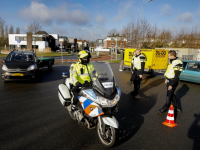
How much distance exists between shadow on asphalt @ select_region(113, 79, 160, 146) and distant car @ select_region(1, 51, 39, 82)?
16.7ft

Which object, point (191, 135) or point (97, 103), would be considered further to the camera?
point (191, 135)

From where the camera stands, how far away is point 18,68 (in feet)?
27.8

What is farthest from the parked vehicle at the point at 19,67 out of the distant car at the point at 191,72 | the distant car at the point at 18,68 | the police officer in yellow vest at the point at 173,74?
the distant car at the point at 191,72

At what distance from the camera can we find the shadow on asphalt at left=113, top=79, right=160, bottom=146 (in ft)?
12.7

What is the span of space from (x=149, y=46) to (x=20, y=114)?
26.4 metres

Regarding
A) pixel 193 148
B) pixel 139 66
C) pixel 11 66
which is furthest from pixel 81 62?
pixel 11 66

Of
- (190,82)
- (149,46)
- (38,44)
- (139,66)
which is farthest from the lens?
(38,44)

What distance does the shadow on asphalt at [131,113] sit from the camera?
3873 mm

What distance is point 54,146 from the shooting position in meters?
3.29

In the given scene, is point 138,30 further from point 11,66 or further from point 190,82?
point 11,66

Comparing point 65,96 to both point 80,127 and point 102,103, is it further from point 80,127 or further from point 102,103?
point 102,103

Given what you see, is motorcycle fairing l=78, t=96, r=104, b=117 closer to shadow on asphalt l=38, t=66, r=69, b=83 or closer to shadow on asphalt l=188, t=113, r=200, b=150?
A: shadow on asphalt l=188, t=113, r=200, b=150

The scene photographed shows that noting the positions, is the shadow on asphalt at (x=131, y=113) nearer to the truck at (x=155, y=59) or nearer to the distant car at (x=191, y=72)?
the distant car at (x=191, y=72)

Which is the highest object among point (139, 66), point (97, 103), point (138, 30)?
point (138, 30)
